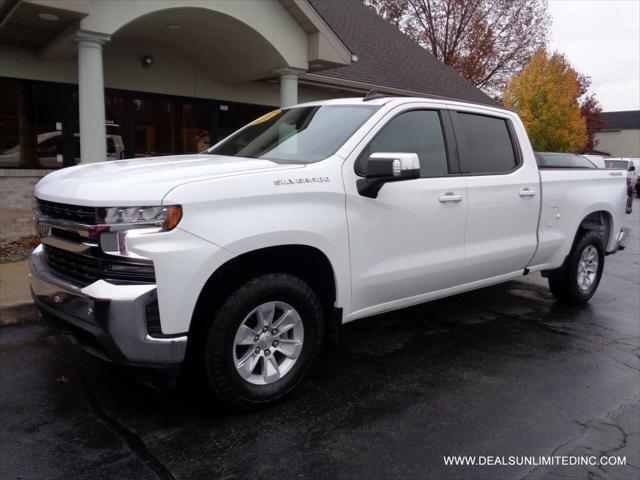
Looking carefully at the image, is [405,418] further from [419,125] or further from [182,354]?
[419,125]

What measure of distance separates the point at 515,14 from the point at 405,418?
34805 millimetres

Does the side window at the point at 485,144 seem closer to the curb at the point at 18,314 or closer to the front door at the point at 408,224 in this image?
the front door at the point at 408,224

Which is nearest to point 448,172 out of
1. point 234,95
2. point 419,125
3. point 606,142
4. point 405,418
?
point 419,125

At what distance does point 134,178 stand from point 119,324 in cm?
83

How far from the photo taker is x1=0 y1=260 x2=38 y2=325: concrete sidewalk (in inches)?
202

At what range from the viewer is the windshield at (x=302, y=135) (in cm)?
387

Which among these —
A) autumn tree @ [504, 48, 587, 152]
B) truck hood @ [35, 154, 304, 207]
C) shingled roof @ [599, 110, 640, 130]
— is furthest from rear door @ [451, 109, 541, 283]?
shingled roof @ [599, 110, 640, 130]

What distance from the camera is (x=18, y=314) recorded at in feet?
17.0

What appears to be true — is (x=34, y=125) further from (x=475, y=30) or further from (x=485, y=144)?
(x=475, y=30)

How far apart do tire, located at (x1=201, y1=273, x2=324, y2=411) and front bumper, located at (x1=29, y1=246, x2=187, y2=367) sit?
0.28 meters

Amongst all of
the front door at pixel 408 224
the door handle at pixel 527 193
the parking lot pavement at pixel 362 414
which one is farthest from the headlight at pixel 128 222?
the door handle at pixel 527 193

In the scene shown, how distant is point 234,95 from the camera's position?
39.0 feet

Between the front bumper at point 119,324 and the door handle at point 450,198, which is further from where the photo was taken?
the door handle at point 450,198

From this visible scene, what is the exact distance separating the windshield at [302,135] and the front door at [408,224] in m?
0.23
